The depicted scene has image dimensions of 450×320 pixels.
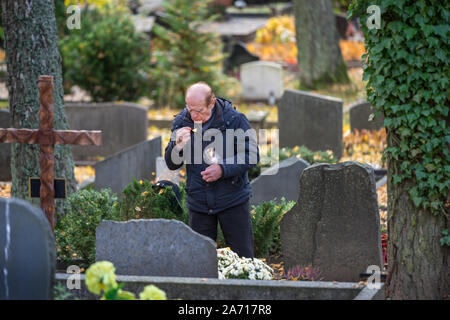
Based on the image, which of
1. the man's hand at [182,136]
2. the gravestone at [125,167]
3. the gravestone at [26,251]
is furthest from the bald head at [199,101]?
the gravestone at [125,167]

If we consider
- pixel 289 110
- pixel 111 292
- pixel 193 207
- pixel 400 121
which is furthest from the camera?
pixel 289 110

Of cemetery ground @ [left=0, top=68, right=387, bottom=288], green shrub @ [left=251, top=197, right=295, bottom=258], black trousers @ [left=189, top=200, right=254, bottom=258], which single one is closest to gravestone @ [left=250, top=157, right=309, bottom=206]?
cemetery ground @ [left=0, top=68, right=387, bottom=288]

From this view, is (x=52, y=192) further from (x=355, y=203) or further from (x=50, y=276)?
(x=355, y=203)

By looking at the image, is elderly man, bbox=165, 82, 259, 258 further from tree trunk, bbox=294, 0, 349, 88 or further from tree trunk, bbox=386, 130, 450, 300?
tree trunk, bbox=294, 0, 349, 88

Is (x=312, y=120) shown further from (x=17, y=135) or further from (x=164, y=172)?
(x=17, y=135)

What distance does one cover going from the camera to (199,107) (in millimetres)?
5219

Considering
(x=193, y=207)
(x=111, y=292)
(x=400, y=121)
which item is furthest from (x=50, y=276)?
→ (x=400, y=121)

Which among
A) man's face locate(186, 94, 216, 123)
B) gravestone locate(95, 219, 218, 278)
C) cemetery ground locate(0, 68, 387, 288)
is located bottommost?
cemetery ground locate(0, 68, 387, 288)

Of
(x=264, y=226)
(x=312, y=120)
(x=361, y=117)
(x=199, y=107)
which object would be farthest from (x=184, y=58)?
(x=199, y=107)

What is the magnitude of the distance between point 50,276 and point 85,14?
13.9 m

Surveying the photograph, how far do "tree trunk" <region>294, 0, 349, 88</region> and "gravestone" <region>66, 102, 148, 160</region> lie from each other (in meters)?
6.63

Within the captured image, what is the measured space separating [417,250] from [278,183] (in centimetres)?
296

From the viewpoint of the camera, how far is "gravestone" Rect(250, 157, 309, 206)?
26.2 ft
